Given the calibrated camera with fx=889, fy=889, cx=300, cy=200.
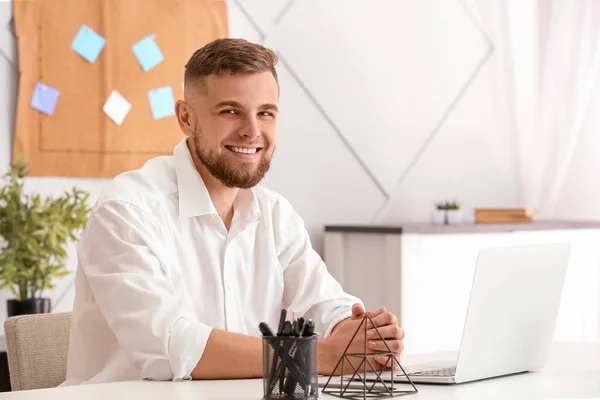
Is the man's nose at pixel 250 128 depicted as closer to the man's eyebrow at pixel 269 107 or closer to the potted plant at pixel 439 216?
the man's eyebrow at pixel 269 107

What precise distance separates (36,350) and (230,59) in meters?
0.71

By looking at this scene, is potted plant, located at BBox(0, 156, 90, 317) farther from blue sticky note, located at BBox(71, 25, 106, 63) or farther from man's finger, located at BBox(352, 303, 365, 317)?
man's finger, located at BBox(352, 303, 365, 317)

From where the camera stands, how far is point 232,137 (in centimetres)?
188

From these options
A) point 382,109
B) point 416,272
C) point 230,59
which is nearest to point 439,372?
point 230,59

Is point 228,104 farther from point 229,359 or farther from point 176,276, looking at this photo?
point 229,359

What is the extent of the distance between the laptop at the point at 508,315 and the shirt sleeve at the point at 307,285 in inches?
11.8

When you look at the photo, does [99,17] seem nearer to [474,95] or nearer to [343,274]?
[343,274]

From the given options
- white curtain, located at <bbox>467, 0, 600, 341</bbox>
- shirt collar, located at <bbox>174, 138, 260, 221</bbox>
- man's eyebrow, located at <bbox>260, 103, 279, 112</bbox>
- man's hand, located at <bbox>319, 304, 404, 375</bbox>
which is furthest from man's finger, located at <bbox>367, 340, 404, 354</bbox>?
white curtain, located at <bbox>467, 0, 600, 341</bbox>

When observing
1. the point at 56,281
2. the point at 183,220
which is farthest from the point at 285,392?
the point at 56,281

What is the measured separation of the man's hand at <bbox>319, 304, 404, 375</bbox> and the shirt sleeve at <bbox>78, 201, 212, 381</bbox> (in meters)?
0.22

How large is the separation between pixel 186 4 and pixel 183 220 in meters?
1.81

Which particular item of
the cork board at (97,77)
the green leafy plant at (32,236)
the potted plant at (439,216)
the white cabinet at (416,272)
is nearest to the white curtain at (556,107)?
the white cabinet at (416,272)

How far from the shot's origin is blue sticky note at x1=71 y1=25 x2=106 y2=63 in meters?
3.17

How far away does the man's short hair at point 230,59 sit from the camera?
184 cm
